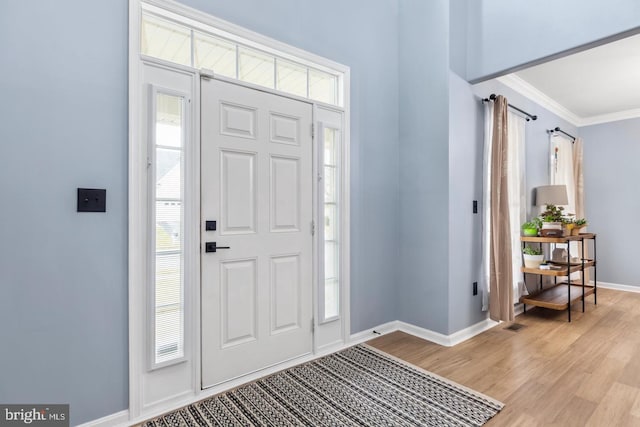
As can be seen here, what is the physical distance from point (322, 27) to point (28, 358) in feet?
9.01

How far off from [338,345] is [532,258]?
2.52 meters

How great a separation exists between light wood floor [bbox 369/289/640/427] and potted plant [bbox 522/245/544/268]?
1.84 ft

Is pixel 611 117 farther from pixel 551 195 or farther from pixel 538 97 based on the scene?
pixel 551 195

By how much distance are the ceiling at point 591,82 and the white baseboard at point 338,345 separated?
8.80ft

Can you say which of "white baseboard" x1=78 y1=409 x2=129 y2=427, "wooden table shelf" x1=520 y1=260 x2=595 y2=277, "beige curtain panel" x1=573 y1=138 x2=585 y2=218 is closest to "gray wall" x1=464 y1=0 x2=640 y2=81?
"wooden table shelf" x1=520 y1=260 x2=595 y2=277

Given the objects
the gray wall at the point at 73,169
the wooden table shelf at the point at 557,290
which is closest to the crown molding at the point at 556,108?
the gray wall at the point at 73,169

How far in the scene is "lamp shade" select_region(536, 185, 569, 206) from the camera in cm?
397

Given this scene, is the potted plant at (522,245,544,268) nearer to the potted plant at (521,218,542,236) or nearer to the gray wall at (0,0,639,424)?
the potted plant at (521,218,542,236)

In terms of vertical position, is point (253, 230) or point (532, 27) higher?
point (532, 27)

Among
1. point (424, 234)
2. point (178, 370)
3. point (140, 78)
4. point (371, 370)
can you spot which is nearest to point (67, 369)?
point (178, 370)

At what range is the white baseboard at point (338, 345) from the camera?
1.75 meters

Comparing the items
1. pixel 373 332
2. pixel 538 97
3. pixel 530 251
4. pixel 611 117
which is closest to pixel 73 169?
pixel 373 332

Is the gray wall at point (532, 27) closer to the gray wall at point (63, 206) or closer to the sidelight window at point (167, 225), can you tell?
the gray wall at point (63, 206)

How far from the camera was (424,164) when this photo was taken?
2.97 metres
